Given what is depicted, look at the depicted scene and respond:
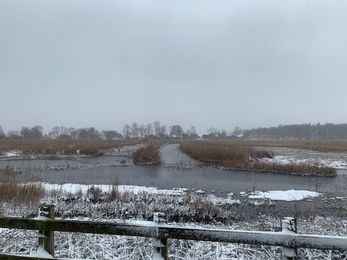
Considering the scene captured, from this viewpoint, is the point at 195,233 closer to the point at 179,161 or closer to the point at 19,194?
the point at 19,194

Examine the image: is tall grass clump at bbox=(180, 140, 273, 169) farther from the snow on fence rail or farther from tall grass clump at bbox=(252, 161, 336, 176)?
the snow on fence rail

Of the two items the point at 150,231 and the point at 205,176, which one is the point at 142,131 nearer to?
the point at 205,176

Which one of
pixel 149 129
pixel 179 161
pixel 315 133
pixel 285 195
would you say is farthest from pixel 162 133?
pixel 285 195

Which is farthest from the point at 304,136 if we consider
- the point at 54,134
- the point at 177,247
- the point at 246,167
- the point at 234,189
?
the point at 54,134

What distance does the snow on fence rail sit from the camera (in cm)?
209

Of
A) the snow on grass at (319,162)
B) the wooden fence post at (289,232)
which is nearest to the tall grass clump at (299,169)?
the snow on grass at (319,162)

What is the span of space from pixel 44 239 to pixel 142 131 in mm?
152087

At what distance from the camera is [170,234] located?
231 cm

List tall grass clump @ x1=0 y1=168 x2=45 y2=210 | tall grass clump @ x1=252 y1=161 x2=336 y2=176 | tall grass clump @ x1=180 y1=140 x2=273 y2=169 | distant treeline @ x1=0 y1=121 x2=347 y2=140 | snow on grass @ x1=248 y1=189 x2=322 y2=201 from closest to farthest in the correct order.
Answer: tall grass clump @ x1=0 y1=168 x2=45 y2=210 → snow on grass @ x1=248 y1=189 x2=322 y2=201 → tall grass clump @ x1=252 y1=161 x2=336 y2=176 → tall grass clump @ x1=180 y1=140 x2=273 y2=169 → distant treeline @ x1=0 y1=121 x2=347 y2=140

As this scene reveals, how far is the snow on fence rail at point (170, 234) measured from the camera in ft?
6.85

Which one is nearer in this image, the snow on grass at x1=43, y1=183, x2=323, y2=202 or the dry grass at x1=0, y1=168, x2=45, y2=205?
the dry grass at x1=0, y1=168, x2=45, y2=205

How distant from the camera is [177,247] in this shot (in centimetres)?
543

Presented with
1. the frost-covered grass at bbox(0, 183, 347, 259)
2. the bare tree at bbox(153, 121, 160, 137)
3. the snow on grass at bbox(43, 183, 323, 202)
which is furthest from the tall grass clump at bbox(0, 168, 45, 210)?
the bare tree at bbox(153, 121, 160, 137)

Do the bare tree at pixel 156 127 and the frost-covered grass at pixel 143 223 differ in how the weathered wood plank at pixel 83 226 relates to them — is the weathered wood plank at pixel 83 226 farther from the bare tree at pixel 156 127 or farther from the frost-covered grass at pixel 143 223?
the bare tree at pixel 156 127
